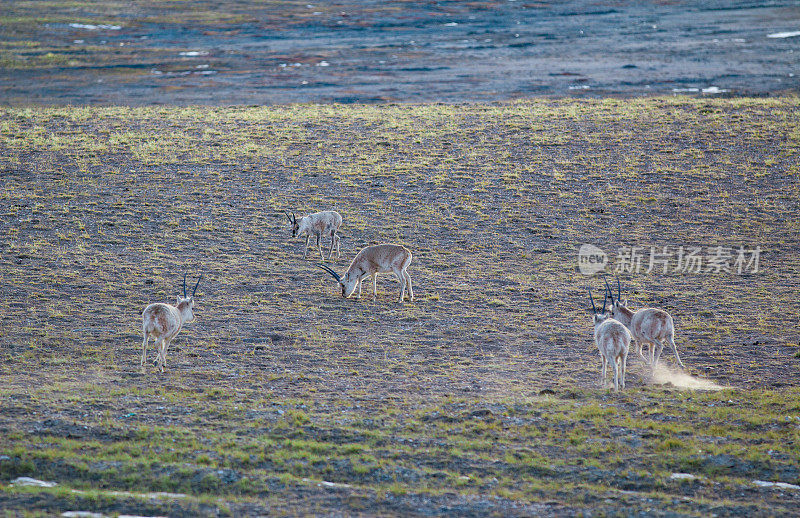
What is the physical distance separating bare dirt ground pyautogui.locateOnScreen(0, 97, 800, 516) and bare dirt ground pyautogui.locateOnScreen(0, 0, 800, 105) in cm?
774

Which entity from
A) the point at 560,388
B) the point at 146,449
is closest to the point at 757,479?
the point at 560,388

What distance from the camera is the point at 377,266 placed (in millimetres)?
20219

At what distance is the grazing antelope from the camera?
20.1 m

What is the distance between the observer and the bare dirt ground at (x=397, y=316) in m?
10.6

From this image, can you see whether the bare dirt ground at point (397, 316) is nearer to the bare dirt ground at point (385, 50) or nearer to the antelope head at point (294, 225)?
the antelope head at point (294, 225)

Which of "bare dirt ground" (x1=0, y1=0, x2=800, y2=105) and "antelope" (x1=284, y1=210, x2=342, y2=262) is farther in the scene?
"bare dirt ground" (x1=0, y1=0, x2=800, y2=105)

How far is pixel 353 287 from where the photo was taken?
20172 mm

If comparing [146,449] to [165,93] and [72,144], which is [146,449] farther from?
[165,93]

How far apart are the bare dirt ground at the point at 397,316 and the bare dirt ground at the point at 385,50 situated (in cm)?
774

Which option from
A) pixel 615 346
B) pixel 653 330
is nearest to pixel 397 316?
pixel 653 330

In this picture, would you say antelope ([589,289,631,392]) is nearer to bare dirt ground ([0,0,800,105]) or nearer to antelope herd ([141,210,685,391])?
antelope herd ([141,210,685,391])

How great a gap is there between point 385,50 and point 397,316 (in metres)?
44.2

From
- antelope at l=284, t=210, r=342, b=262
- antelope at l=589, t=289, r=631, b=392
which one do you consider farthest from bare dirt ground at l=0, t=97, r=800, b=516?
antelope at l=284, t=210, r=342, b=262

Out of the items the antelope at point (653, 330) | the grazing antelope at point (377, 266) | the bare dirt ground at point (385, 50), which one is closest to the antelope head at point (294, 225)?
the grazing antelope at point (377, 266)
